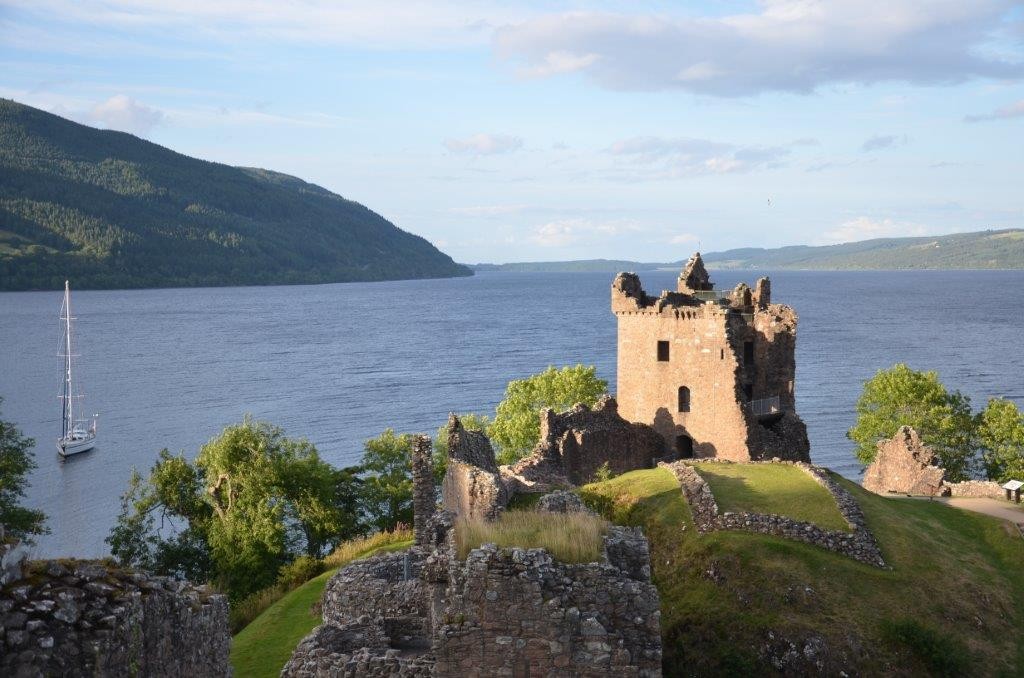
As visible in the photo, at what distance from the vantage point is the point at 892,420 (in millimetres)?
57812

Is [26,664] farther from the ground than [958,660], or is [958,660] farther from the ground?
[26,664]

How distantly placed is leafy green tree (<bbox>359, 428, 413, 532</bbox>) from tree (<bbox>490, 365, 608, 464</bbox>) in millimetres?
9491

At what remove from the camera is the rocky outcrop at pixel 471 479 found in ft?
77.3

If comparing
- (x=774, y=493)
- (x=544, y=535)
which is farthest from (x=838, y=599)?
(x=544, y=535)

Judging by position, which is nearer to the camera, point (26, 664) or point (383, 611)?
point (26, 664)

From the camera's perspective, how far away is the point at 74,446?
87.8 metres

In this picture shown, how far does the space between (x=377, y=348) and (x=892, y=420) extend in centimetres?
11695

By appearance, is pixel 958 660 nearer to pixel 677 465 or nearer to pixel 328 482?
pixel 677 465

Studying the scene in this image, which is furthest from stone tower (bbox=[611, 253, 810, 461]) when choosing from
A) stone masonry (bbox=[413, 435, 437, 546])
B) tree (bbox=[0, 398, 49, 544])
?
tree (bbox=[0, 398, 49, 544])

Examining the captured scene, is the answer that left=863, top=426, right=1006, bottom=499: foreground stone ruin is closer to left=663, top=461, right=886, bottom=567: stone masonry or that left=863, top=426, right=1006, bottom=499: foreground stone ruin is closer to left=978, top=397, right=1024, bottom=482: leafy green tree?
left=978, top=397, right=1024, bottom=482: leafy green tree

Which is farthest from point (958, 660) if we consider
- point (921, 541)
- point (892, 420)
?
point (892, 420)

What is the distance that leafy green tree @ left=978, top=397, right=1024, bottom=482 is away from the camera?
51.3 meters

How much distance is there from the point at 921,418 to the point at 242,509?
131 feet

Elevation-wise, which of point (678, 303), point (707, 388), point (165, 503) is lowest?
point (165, 503)
